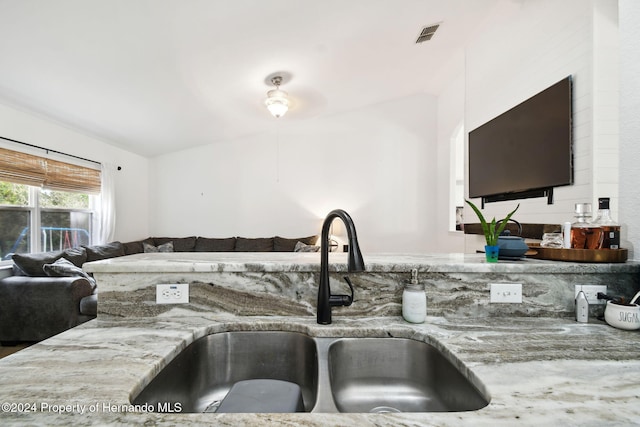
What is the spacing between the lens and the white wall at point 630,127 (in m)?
1.02

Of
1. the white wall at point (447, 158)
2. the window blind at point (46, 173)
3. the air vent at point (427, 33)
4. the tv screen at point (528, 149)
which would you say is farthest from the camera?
the white wall at point (447, 158)

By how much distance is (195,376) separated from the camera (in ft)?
2.74

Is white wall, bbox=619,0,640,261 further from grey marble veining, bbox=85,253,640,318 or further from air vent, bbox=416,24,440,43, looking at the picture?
air vent, bbox=416,24,440,43

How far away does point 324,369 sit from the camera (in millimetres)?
762

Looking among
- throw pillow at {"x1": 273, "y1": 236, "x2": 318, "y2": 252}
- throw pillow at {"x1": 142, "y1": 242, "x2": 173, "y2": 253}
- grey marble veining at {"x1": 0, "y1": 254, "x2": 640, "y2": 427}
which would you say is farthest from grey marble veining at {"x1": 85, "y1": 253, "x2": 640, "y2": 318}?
throw pillow at {"x1": 142, "y1": 242, "x2": 173, "y2": 253}

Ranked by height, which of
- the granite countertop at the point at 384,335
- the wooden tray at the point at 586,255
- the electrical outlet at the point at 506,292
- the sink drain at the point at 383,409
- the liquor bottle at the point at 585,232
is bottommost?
the sink drain at the point at 383,409

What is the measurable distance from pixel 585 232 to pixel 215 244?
4.35 meters

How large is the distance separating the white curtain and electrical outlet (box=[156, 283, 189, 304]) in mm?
3579

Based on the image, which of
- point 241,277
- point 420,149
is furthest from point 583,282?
A: point 420,149

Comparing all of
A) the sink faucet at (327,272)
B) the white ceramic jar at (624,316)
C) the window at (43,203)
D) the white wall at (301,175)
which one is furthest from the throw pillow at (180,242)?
the white ceramic jar at (624,316)

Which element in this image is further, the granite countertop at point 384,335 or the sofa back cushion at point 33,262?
the sofa back cushion at point 33,262

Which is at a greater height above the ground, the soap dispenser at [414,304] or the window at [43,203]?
the window at [43,203]

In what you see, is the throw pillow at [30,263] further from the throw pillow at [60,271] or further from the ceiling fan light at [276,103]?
the ceiling fan light at [276,103]

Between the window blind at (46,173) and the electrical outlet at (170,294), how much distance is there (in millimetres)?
2973
